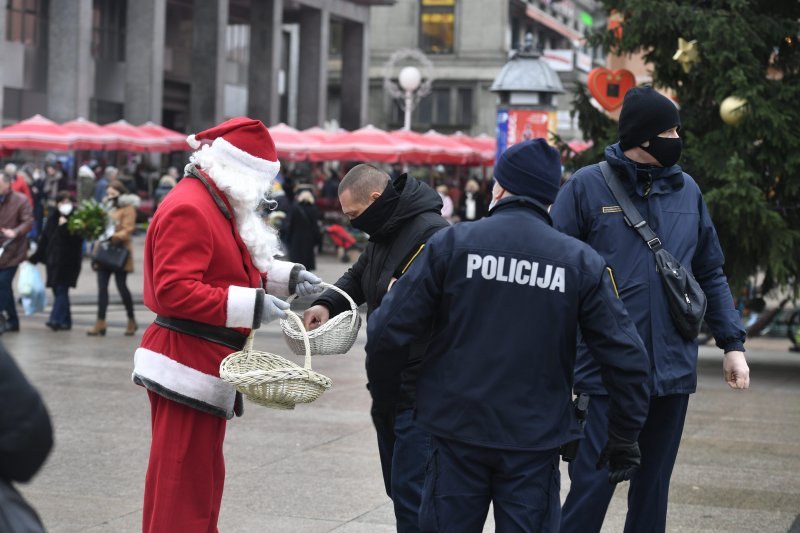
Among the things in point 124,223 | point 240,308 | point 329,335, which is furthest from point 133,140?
point 240,308

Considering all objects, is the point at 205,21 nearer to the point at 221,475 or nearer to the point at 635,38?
the point at 635,38

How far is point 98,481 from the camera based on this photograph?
307 inches

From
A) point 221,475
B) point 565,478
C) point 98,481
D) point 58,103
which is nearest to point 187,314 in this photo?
point 221,475

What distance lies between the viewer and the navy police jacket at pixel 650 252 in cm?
525

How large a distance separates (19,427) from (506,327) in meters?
1.81

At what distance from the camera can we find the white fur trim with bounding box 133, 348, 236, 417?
491cm

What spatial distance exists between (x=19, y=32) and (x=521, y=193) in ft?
160

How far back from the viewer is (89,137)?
34594 millimetres

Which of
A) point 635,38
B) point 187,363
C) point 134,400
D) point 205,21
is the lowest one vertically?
point 134,400

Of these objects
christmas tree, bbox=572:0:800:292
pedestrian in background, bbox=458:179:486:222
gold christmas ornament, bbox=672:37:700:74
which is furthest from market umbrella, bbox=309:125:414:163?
gold christmas ornament, bbox=672:37:700:74

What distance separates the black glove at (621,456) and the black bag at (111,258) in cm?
1254

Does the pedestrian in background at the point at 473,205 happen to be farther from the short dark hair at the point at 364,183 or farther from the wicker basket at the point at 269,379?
the wicker basket at the point at 269,379

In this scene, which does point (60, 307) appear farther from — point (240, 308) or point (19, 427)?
point (19, 427)

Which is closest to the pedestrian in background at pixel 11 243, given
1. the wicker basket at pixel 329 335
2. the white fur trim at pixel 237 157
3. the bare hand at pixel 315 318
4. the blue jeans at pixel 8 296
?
the blue jeans at pixel 8 296
